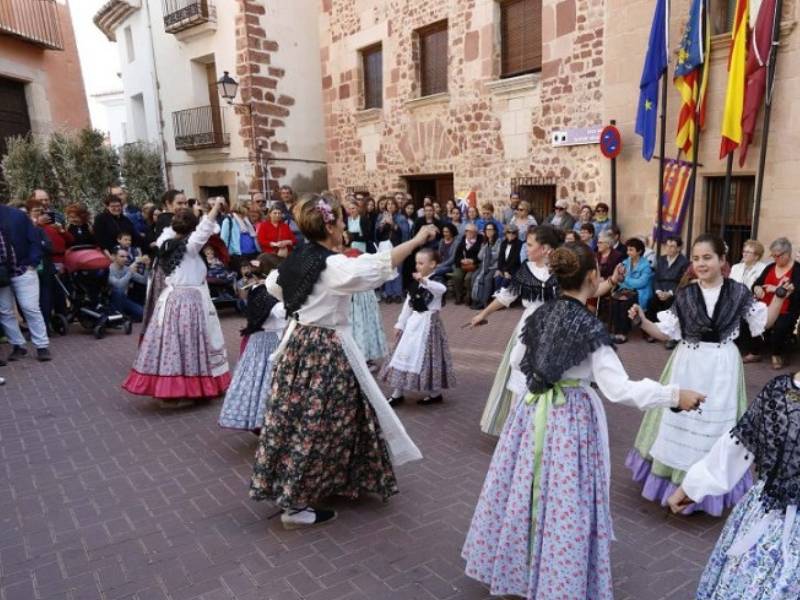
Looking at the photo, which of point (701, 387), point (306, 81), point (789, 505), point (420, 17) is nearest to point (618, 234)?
point (701, 387)

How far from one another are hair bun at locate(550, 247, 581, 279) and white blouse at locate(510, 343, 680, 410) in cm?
33

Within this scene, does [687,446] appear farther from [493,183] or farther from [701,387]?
[493,183]

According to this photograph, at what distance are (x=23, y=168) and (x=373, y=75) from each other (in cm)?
779

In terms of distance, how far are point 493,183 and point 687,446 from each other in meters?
8.43

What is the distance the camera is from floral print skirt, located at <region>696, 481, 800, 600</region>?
184 cm

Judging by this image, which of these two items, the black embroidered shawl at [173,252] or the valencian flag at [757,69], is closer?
the black embroidered shawl at [173,252]

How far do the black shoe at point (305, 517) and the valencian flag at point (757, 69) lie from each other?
7.01 metres

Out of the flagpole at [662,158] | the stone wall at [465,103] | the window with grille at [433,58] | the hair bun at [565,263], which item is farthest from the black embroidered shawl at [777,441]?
the window with grille at [433,58]

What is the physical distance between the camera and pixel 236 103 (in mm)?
14508

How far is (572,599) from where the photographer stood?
242 cm

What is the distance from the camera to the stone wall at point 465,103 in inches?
379

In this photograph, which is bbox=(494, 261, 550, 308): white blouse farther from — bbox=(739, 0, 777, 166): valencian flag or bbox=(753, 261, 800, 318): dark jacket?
bbox=(739, 0, 777, 166): valencian flag

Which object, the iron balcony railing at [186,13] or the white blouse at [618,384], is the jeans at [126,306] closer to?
the white blouse at [618,384]

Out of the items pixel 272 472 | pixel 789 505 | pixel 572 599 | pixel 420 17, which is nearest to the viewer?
pixel 789 505
